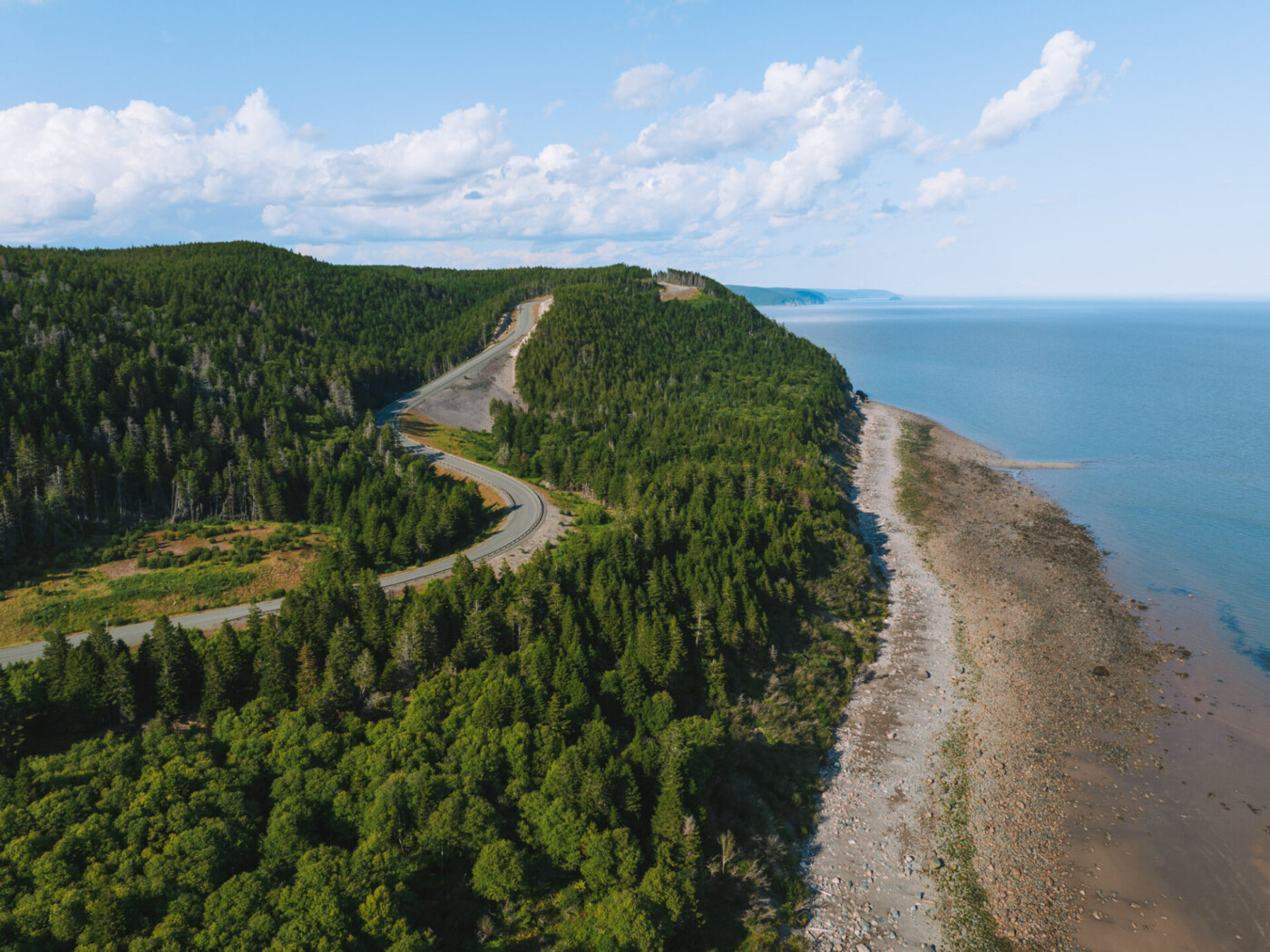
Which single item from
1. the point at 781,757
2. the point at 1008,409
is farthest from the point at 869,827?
the point at 1008,409

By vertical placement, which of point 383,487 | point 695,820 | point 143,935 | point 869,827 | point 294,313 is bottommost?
→ point 869,827

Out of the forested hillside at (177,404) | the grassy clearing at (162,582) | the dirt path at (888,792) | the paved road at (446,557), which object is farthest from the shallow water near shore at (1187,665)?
the grassy clearing at (162,582)

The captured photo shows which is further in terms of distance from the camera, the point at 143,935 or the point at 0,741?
the point at 0,741

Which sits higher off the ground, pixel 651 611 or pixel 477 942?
pixel 651 611

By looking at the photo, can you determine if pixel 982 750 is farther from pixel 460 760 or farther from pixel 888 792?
pixel 460 760

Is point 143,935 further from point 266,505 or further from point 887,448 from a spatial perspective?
point 887,448
